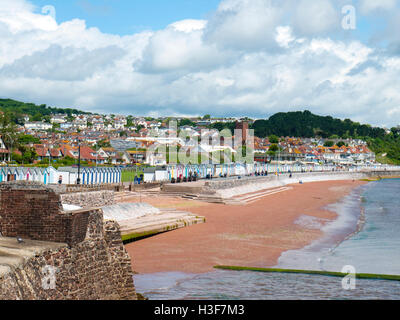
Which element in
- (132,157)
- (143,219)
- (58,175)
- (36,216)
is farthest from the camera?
(132,157)

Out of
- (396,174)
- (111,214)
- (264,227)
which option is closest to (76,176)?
(111,214)

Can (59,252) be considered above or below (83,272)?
above

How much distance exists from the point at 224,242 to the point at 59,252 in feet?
42.1

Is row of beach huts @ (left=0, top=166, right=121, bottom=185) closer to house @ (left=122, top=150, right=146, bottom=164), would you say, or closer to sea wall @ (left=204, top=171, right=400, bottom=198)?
sea wall @ (left=204, top=171, right=400, bottom=198)

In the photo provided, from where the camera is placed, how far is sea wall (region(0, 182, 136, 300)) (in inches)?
346

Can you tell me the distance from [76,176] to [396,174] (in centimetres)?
11758

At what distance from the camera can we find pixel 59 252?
9547 mm

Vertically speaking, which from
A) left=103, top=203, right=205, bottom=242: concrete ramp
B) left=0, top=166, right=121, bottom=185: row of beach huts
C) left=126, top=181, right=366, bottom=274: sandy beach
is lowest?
left=126, top=181, right=366, bottom=274: sandy beach

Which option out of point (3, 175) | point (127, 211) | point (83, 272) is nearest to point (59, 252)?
point (83, 272)

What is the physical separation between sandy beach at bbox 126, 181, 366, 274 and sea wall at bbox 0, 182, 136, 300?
16.2 feet

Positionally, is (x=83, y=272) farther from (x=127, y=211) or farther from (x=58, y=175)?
(x=58, y=175)

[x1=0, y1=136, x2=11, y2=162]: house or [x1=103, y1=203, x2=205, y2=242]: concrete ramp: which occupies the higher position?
[x1=0, y1=136, x2=11, y2=162]: house

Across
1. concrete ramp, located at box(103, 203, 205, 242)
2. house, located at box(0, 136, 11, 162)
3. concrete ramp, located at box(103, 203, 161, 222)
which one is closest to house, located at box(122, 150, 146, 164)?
house, located at box(0, 136, 11, 162)

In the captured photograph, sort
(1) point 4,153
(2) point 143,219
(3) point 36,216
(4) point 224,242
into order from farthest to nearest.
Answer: (1) point 4,153 < (2) point 143,219 < (4) point 224,242 < (3) point 36,216
